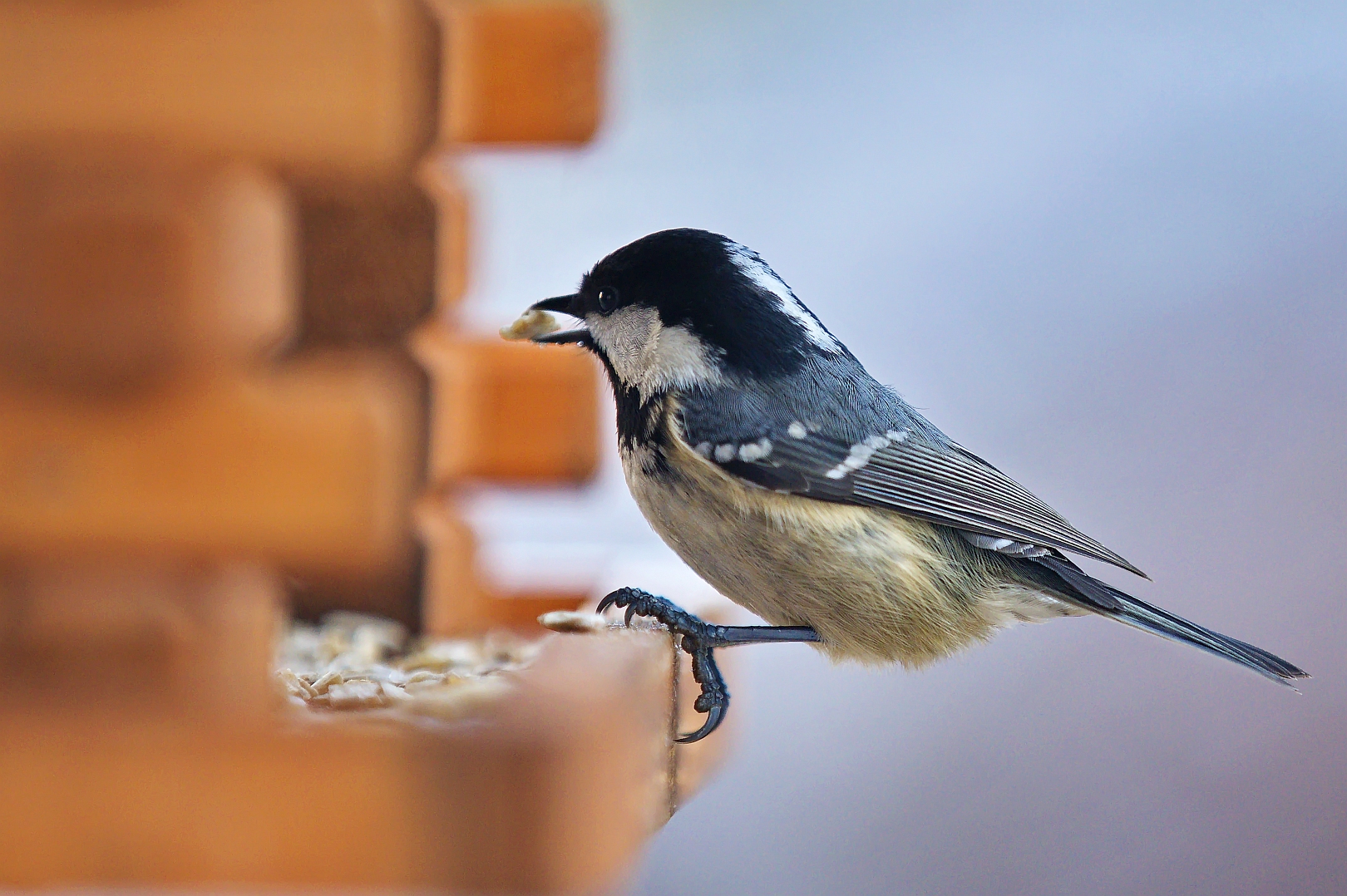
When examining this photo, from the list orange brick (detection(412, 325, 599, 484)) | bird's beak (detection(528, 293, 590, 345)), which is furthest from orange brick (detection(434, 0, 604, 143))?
bird's beak (detection(528, 293, 590, 345))

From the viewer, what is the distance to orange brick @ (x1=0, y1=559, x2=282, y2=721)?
0.20 m

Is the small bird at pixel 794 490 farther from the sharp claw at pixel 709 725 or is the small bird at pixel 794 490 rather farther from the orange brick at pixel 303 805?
the orange brick at pixel 303 805

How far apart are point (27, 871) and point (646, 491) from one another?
2.25 feet

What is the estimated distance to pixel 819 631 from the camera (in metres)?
0.91

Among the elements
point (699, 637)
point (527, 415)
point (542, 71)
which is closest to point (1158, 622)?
point (699, 637)

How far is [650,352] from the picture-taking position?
92 centimetres

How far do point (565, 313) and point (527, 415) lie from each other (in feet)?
0.54

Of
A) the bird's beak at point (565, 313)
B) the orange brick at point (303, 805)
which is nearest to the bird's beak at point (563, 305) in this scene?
the bird's beak at point (565, 313)

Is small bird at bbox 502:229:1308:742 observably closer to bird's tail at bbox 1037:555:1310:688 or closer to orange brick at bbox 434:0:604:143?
bird's tail at bbox 1037:555:1310:688

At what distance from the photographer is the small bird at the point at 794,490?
2.77 feet

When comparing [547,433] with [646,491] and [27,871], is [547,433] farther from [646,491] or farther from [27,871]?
[27,871]

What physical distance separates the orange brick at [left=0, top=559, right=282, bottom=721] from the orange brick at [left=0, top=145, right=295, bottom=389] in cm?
5

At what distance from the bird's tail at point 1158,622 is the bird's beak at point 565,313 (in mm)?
429

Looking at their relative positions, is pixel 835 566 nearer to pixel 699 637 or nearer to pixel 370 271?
pixel 699 637
